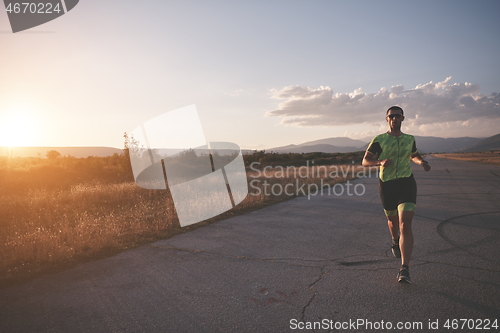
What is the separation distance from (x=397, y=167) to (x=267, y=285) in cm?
236

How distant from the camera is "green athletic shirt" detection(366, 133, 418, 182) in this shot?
3.95 meters

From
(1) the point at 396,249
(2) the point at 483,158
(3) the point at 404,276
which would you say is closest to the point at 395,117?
(1) the point at 396,249

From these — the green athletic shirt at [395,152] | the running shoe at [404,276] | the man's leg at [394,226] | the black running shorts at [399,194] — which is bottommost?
the running shoe at [404,276]

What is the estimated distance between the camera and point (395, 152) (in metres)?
3.97

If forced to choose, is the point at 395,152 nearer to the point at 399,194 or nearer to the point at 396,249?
the point at 399,194

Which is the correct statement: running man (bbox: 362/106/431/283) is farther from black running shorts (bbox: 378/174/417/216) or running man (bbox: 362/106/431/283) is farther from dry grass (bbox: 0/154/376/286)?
dry grass (bbox: 0/154/376/286)

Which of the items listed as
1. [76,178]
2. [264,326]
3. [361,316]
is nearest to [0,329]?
[264,326]

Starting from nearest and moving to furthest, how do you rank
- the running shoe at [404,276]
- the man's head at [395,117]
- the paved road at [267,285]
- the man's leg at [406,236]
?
1. the paved road at [267,285]
2. the running shoe at [404,276]
3. the man's leg at [406,236]
4. the man's head at [395,117]

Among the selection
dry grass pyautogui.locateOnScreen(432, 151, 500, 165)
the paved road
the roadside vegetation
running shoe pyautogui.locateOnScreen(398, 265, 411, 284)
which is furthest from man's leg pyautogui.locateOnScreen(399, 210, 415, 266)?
dry grass pyautogui.locateOnScreen(432, 151, 500, 165)

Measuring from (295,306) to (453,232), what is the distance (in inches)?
182

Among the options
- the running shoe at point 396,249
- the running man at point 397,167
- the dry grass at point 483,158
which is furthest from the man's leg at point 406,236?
the dry grass at point 483,158

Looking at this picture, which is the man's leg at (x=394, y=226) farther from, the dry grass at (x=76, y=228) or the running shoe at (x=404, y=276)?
the dry grass at (x=76, y=228)

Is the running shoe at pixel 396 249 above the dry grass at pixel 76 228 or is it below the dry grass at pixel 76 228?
below

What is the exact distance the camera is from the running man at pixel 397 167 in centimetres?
378
